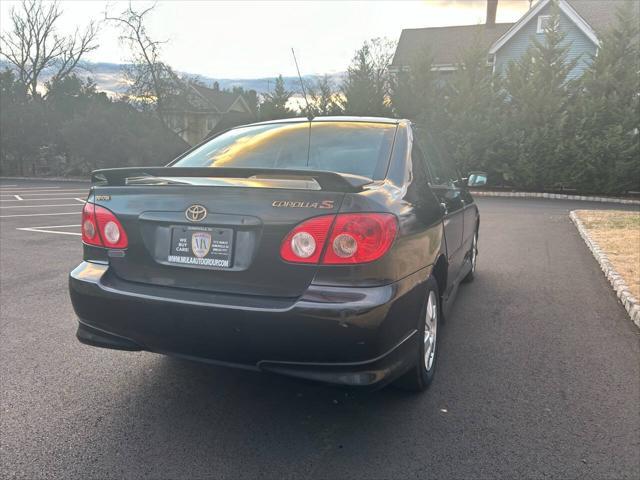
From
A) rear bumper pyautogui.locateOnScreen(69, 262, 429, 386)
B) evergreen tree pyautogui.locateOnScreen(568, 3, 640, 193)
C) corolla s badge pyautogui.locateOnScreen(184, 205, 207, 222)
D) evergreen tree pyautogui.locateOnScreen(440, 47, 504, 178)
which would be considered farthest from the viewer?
evergreen tree pyautogui.locateOnScreen(440, 47, 504, 178)

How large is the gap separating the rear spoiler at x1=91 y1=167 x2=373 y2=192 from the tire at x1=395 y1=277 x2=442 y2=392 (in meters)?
0.84

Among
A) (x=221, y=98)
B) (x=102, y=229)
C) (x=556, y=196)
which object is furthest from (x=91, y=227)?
(x=221, y=98)

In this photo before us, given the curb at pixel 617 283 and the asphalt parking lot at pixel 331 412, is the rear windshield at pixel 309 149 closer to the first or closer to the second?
the asphalt parking lot at pixel 331 412

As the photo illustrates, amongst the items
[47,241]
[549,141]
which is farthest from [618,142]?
[47,241]

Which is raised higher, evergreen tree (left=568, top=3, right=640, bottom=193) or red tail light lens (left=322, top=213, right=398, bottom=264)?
evergreen tree (left=568, top=3, right=640, bottom=193)

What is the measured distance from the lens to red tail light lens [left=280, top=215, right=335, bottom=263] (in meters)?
2.36

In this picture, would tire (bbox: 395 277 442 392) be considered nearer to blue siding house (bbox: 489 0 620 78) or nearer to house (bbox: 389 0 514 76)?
blue siding house (bbox: 489 0 620 78)

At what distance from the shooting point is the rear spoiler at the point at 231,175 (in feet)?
7.89

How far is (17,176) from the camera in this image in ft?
98.3

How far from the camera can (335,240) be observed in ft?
7.72

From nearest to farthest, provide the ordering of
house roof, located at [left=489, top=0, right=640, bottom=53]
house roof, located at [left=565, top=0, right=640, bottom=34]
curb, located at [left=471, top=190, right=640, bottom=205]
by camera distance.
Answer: curb, located at [left=471, top=190, right=640, bottom=205]
house roof, located at [left=489, top=0, right=640, bottom=53]
house roof, located at [left=565, top=0, right=640, bottom=34]

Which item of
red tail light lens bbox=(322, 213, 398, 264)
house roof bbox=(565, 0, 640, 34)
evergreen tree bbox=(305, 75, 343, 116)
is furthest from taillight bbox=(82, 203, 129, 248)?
house roof bbox=(565, 0, 640, 34)

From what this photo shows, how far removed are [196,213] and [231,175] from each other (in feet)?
0.90

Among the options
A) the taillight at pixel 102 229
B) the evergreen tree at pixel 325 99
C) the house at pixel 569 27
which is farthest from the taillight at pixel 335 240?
the house at pixel 569 27
